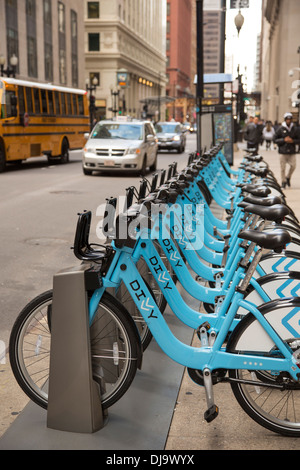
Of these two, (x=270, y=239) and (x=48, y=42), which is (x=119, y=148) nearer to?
(x=270, y=239)

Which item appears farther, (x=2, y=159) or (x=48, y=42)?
(x=48, y=42)

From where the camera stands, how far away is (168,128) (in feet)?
116

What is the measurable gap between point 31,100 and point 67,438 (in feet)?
70.1

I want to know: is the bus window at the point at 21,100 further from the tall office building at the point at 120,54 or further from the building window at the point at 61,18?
the tall office building at the point at 120,54

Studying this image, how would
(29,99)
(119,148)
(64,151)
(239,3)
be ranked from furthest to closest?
(64,151)
(29,99)
(119,148)
(239,3)

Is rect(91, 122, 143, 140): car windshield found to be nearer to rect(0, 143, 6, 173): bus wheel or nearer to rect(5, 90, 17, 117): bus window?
rect(5, 90, 17, 117): bus window

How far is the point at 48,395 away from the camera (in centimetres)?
343

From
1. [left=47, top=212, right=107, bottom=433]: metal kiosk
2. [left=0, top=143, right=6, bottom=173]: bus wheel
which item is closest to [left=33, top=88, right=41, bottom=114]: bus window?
[left=0, top=143, right=6, bottom=173]: bus wheel

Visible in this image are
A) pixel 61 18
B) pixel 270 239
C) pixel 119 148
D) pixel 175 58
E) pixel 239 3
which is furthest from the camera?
pixel 175 58

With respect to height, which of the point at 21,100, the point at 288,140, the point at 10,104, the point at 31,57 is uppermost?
the point at 31,57

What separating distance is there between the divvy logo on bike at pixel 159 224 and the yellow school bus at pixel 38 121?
1635 centimetres

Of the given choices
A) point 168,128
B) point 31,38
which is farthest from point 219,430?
point 31,38

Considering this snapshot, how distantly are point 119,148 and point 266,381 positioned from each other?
16.9 m

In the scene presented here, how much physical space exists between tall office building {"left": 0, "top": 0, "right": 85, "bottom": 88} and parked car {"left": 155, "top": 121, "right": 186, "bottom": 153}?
1146cm
